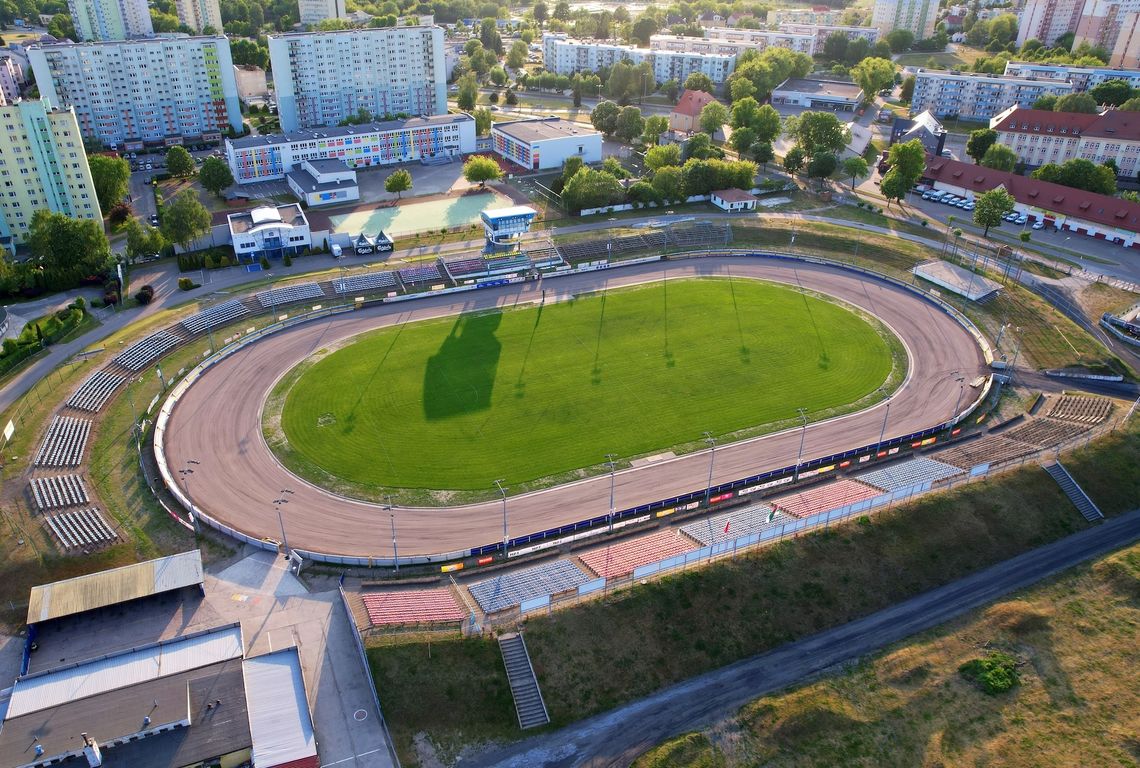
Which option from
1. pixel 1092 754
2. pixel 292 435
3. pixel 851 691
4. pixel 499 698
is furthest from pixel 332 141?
pixel 1092 754

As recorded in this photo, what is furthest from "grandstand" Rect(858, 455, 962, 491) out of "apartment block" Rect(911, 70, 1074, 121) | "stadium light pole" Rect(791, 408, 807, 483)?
"apartment block" Rect(911, 70, 1074, 121)

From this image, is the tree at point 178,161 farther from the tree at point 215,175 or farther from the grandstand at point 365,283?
the grandstand at point 365,283

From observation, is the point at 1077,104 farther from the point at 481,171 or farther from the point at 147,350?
the point at 147,350

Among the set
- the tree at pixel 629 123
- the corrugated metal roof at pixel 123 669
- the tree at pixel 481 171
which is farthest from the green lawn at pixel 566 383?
the tree at pixel 629 123

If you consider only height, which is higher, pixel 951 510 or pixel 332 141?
pixel 332 141

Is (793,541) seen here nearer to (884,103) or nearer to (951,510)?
(951,510)
